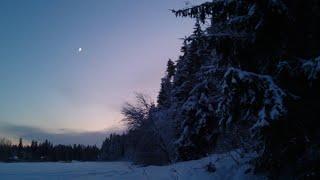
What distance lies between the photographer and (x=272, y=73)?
1052 centimetres

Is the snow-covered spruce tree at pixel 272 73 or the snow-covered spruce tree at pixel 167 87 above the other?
the snow-covered spruce tree at pixel 167 87

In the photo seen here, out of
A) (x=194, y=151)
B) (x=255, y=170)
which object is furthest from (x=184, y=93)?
(x=255, y=170)

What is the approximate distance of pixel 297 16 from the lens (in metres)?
10.2

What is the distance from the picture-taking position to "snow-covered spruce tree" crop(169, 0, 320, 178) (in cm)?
958

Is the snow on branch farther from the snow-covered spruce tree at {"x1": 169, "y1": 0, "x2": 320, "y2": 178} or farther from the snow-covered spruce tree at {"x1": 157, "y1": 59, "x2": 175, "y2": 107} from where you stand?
the snow-covered spruce tree at {"x1": 157, "y1": 59, "x2": 175, "y2": 107}

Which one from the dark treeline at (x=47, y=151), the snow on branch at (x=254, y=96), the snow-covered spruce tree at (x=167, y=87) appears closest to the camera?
the snow on branch at (x=254, y=96)

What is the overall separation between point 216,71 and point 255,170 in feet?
9.15

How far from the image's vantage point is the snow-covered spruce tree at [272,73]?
958 centimetres

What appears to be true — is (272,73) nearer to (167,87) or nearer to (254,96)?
(254,96)

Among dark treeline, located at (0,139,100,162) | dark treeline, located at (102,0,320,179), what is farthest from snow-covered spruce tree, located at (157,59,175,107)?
dark treeline, located at (0,139,100,162)

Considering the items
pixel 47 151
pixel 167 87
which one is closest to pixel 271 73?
pixel 167 87

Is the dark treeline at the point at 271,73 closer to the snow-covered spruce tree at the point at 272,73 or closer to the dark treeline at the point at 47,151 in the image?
the snow-covered spruce tree at the point at 272,73

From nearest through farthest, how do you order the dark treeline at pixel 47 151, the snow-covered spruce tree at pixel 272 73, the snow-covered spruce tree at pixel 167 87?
the snow-covered spruce tree at pixel 272 73
the snow-covered spruce tree at pixel 167 87
the dark treeline at pixel 47 151

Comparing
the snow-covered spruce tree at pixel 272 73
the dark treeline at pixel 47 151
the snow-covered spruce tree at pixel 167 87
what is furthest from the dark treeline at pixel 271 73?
the dark treeline at pixel 47 151
